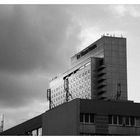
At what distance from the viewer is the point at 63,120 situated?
4397 cm

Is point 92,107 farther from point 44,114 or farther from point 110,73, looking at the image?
point 110,73

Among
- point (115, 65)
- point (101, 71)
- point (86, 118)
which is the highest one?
point (115, 65)

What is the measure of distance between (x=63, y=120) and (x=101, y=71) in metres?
140

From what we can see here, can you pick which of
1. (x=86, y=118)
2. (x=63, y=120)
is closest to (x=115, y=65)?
(x=63, y=120)

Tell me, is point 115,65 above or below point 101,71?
above

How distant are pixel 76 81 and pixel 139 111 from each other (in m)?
151

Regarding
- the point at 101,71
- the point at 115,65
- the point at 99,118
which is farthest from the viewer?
the point at 115,65

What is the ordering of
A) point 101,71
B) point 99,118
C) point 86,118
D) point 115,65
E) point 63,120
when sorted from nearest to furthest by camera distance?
1. point 86,118
2. point 99,118
3. point 63,120
4. point 101,71
5. point 115,65

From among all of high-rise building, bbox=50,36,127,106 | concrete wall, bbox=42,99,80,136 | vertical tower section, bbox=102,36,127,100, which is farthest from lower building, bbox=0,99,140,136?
vertical tower section, bbox=102,36,127,100

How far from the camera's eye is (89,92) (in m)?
183

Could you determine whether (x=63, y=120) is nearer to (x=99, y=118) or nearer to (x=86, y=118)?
(x=86, y=118)

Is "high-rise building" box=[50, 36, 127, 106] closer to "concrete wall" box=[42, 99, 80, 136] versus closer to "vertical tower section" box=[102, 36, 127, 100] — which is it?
"vertical tower section" box=[102, 36, 127, 100]

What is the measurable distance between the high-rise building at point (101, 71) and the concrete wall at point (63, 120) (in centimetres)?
12860
